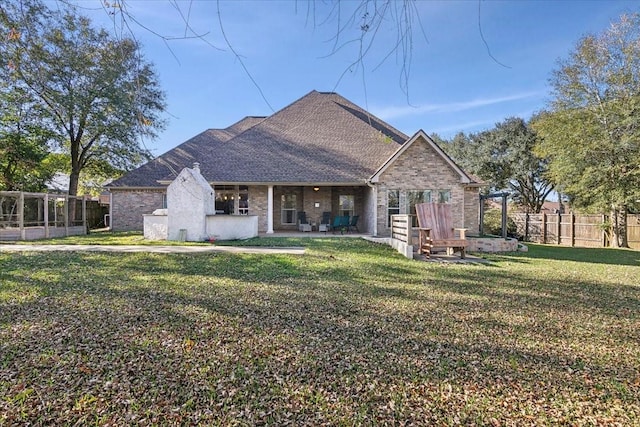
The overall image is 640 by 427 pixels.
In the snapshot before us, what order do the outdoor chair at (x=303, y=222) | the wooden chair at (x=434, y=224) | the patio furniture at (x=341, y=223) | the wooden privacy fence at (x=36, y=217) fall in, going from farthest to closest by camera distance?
the outdoor chair at (x=303, y=222) < the patio furniture at (x=341, y=223) < the wooden privacy fence at (x=36, y=217) < the wooden chair at (x=434, y=224)

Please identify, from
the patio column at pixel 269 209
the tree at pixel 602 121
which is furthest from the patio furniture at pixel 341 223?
the tree at pixel 602 121

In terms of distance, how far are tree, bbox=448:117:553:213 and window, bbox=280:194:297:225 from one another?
18.7 m

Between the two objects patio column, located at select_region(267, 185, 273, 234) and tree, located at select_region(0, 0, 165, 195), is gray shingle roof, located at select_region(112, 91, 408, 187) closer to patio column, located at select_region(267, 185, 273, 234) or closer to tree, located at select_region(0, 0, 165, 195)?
patio column, located at select_region(267, 185, 273, 234)

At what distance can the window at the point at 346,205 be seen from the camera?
17.2m

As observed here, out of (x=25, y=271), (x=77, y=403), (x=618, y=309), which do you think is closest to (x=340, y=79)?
(x=77, y=403)

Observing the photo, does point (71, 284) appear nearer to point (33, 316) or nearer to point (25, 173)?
point (33, 316)

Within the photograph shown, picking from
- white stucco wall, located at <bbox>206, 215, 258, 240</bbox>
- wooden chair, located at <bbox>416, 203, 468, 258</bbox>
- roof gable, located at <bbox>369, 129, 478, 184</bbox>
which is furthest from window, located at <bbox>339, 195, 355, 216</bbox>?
wooden chair, located at <bbox>416, 203, 468, 258</bbox>

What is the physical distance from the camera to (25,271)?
6559mm

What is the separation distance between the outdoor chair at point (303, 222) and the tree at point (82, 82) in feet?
24.5

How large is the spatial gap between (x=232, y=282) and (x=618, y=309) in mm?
6049

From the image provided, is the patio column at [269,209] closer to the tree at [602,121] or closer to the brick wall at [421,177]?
the brick wall at [421,177]

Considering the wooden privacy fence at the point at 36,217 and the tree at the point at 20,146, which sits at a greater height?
the tree at the point at 20,146

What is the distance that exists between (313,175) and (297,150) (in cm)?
246

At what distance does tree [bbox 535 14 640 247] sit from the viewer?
15.5 m
